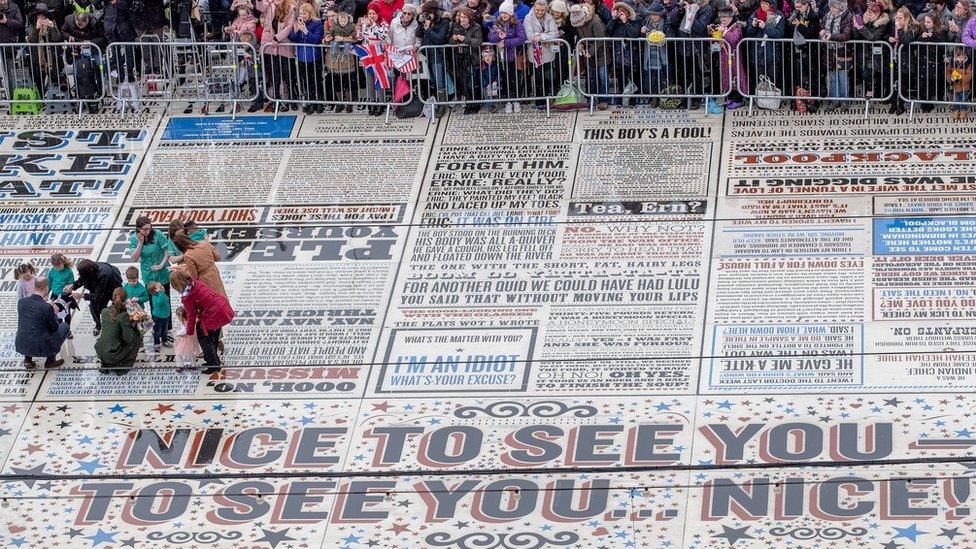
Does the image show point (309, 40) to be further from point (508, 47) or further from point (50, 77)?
point (50, 77)

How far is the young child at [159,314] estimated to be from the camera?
23.7 meters

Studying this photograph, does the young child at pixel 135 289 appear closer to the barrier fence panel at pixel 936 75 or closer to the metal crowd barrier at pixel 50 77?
the metal crowd barrier at pixel 50 77

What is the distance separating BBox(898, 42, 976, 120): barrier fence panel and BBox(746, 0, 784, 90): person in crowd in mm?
1491

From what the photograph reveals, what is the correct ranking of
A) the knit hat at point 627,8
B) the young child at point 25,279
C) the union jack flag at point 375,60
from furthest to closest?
the union jack flag at point 375,60 → the knit hat at point 627,8 → the young child at point 25,279

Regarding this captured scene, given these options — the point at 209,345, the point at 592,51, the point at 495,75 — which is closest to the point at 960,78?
the point at 592,51

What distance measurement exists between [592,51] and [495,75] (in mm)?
1255

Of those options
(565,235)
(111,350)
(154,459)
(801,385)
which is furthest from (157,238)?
(801,385)

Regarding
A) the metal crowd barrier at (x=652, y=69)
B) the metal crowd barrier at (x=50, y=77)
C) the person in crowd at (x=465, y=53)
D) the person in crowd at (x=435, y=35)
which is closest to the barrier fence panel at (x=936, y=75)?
the metal crowd barrier at (x=652, y=69)

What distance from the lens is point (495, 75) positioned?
2833cm

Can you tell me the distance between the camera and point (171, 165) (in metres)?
27.7

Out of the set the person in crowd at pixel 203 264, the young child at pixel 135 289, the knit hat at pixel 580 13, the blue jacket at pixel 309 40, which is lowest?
the young child at pixel 135 289

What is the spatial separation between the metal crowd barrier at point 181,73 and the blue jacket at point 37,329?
611cm

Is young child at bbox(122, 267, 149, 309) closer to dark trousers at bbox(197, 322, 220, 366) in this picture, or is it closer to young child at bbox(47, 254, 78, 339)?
young child at bbox(47, 254, 78, 339)

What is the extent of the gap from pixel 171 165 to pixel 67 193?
4.37 feet
